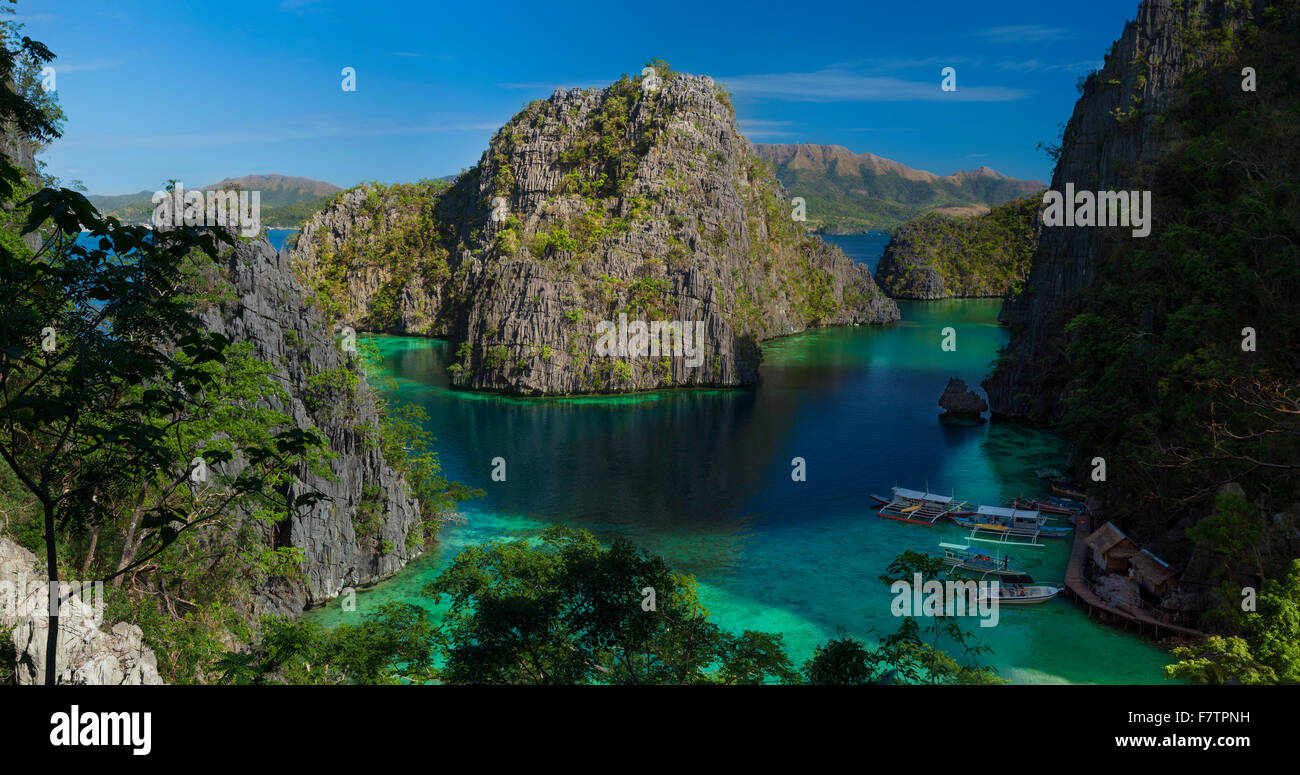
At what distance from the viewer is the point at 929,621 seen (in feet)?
96.0

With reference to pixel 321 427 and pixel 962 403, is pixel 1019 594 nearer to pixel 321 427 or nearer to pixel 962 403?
pixel 321 427

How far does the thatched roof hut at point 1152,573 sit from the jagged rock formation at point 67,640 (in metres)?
31.0

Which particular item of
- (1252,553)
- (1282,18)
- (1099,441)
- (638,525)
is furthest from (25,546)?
(1282,18)

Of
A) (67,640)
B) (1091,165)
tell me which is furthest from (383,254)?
(67,640)

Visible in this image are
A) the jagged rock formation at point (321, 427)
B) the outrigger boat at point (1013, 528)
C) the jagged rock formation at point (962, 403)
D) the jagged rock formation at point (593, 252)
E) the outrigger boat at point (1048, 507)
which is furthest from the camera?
the jagged rock formation at point (593, 252)

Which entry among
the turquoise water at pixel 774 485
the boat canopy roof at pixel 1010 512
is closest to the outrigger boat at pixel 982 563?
the turquoise water at pixel 774 485

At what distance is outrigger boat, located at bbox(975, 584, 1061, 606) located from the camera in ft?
101

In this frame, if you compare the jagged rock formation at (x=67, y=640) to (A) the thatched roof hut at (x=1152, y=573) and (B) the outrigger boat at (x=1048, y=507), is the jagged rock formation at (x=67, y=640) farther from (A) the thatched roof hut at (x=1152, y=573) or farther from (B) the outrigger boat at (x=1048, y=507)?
(B) the outrigger boat at (x=1048, y=507)

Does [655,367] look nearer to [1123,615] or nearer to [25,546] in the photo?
[1123,615]

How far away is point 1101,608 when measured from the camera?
96.8 ft

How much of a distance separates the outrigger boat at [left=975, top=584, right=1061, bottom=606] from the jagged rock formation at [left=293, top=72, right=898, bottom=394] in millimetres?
34283

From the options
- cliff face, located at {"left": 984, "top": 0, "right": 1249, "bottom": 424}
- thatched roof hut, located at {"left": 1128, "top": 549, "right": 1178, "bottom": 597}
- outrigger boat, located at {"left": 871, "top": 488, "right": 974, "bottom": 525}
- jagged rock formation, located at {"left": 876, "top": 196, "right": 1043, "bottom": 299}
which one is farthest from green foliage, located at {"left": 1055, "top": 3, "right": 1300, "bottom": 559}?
jagged rock formation, located at {"left": 876, "top": 196, "right": 1043, "bottom": 299}

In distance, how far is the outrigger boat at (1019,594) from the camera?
101 ft

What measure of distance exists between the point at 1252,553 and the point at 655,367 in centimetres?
5675
